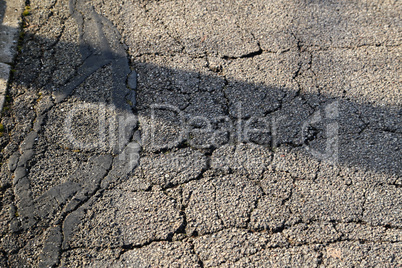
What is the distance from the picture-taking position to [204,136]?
3.08 metres

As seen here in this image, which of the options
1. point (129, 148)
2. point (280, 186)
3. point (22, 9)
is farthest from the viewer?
point (22, 9)

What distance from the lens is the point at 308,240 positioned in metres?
2.52

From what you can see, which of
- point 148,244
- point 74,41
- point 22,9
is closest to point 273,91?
point 148,244

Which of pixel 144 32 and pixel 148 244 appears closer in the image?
pixel 148 244

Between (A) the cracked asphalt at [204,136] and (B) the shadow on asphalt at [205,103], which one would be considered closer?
(A) the cracked asphalt at [204,136]

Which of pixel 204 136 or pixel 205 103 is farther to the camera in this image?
pixel 205 103

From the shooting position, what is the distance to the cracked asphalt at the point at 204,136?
99.2 inches

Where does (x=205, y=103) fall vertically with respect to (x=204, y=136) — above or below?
above

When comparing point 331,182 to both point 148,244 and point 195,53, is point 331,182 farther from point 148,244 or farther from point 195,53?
point 195,53

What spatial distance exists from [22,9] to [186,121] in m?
2.34

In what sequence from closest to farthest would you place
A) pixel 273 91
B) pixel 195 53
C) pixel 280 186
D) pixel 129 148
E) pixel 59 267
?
pixel 59 267 < pixel 280 186 < pixel 129 148 < pixel 273 91 < pixel 195 53

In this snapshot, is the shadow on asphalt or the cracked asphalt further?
the shadow on asphalt

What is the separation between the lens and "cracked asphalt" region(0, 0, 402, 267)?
2.52 m

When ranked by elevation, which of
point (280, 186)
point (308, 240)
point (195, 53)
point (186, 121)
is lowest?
point (308, 240)
